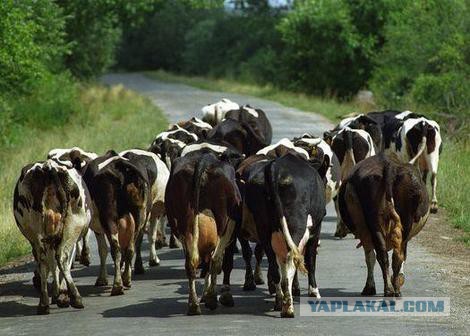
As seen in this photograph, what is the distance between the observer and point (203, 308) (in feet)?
42.0

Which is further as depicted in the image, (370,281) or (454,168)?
(454,168)

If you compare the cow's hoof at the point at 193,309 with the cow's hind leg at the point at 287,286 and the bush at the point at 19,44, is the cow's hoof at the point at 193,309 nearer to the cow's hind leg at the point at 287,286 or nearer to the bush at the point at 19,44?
the cow's hind leg at the point at 287,286

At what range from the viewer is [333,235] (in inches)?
723

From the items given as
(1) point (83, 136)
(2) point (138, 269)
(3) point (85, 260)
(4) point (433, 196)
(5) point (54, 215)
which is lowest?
(1) point (83, 136)

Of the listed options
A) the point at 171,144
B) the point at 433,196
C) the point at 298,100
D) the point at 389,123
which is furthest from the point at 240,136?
the point at 298,100

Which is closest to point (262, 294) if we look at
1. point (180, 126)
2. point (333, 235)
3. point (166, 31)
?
point (333, 235)

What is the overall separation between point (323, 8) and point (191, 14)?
2203 inches

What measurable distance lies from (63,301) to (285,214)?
2.69 m

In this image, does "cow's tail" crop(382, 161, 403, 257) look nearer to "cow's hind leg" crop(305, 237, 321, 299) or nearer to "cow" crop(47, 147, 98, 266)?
"cow's hind leg" crop(305, 237, 321, 299)

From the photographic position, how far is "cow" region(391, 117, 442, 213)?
20297mm

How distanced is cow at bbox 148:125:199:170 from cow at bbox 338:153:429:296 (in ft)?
14.1

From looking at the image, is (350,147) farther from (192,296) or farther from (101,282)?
(192,296)

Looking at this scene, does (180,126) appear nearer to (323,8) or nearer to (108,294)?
(108,294)

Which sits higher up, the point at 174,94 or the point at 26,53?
the point at 26,53
